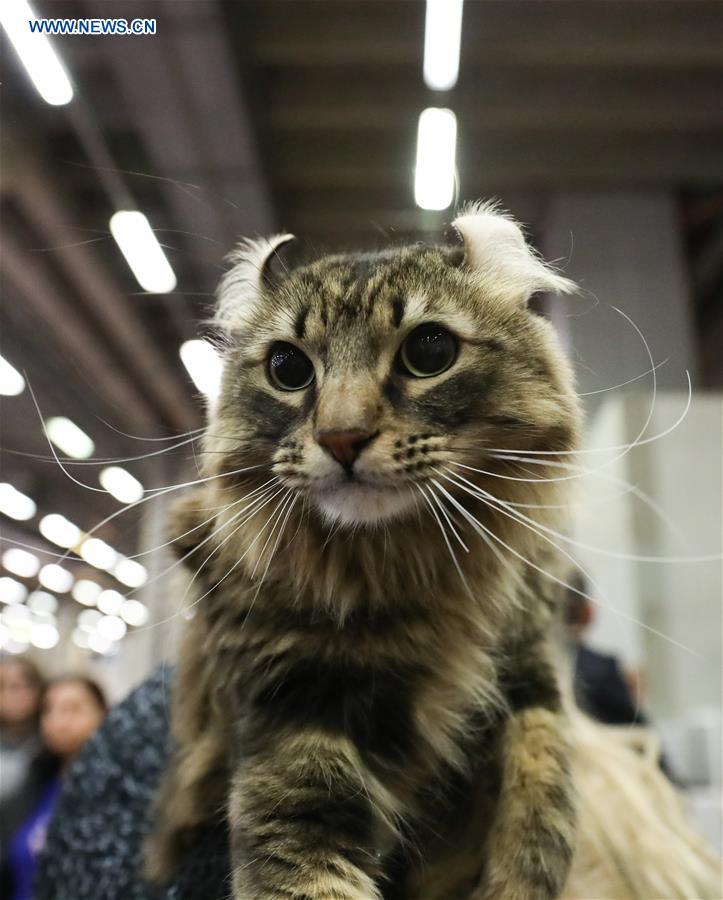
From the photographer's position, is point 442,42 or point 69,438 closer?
point 69,438

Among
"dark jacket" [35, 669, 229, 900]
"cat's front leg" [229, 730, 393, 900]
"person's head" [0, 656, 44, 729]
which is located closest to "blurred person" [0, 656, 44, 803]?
"person's head" [0, 656, 44, 729]

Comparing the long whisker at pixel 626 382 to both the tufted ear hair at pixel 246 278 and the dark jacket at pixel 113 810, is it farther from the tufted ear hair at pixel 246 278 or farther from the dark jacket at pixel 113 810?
the dark jacket at pixel 113 810

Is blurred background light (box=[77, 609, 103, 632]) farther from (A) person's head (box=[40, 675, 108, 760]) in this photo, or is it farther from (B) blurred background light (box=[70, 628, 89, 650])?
(A) person's head (box=[40, 675, 108, 760])

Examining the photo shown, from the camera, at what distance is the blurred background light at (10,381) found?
677 millimetres

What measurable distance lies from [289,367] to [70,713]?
756 millimetres

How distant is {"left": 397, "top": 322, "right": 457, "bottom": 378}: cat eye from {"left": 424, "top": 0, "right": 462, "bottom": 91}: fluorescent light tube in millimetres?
327

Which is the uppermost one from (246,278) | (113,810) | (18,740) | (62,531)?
Result: (246,278)

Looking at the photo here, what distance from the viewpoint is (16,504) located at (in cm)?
69

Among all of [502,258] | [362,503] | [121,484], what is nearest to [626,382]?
[502,258]

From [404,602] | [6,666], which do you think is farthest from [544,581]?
[6,666]

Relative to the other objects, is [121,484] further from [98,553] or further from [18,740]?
[18,740]

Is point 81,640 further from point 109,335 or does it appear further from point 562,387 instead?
point 562,387

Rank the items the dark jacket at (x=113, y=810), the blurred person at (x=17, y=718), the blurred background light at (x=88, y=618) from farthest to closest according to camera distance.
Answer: the dark jacket at (x=113, y=810) < the blurred person at (x=17, y=718) < the blurred background light at (x=88, y=618)

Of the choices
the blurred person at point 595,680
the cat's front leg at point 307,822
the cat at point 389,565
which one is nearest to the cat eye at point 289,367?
the cat at point 389,565
